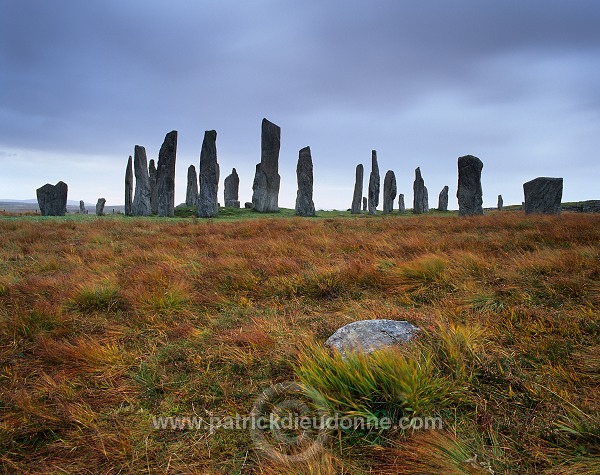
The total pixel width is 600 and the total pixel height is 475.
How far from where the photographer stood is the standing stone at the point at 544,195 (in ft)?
51.9

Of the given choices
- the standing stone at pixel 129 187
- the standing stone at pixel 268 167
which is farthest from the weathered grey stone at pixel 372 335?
the standing stone at pixel 129 187

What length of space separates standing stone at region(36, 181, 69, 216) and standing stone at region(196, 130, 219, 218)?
8728 mm

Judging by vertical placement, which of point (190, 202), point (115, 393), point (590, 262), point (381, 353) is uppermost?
point (190, 202)

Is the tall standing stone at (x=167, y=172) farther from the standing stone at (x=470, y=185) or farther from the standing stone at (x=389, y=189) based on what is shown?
the standing stone at (x=389, y=189)

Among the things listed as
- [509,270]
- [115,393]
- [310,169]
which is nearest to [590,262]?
[509,270]

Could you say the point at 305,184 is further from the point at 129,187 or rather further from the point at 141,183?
the point at 129,187

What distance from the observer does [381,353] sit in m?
1.95

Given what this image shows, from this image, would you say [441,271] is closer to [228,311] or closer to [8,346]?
[228,311]

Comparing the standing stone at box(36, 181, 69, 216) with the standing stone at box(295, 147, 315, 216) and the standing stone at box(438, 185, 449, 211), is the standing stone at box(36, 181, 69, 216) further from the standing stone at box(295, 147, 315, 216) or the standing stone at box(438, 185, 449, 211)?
the standing stone at box(438, 185, 449, 211)

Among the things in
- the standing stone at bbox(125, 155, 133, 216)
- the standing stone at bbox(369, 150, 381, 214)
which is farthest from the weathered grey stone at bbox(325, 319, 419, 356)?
the standing stone at bbox(369, 150, 381, 214)

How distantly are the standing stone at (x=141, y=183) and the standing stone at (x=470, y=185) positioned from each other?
777 inches

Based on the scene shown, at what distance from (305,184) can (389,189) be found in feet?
36.1

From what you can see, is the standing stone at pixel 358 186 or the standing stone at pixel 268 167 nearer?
the standing stone at pixel 268 167

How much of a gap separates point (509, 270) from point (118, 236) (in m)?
9.55
